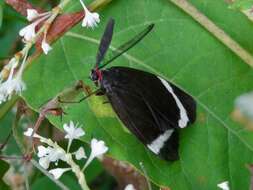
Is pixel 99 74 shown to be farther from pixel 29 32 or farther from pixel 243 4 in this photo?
pixel 243 4

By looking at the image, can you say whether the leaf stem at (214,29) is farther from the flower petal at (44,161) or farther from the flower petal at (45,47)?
the flower petal at (44,161)

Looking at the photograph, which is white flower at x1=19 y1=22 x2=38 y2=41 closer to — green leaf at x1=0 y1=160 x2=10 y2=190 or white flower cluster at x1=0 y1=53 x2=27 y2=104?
white flower cluster at x1=0 y1=53 x2=27 y2=104

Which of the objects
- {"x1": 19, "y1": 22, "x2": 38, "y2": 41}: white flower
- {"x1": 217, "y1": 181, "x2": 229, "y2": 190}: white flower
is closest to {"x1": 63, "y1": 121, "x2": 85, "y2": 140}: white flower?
{"x1": 19, "y1": 22, "x2": 38, "y2": 41}: white flower

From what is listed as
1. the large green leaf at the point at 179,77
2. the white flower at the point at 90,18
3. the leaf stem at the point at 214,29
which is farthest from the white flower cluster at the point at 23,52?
the leaf stem at the point at 214,29

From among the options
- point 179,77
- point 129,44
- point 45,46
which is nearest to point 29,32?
point 45,46

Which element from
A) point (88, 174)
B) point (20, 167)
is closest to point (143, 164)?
point (88, 174)

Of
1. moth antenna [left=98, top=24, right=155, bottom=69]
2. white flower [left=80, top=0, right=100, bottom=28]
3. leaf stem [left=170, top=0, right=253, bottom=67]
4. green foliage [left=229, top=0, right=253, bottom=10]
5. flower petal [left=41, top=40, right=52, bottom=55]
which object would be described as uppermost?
flower petal [left=41, top=40, right=52, bottom=55]

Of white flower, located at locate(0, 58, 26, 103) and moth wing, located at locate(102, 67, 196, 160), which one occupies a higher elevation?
white flower, located at locate(0, 58, 26, 103)
